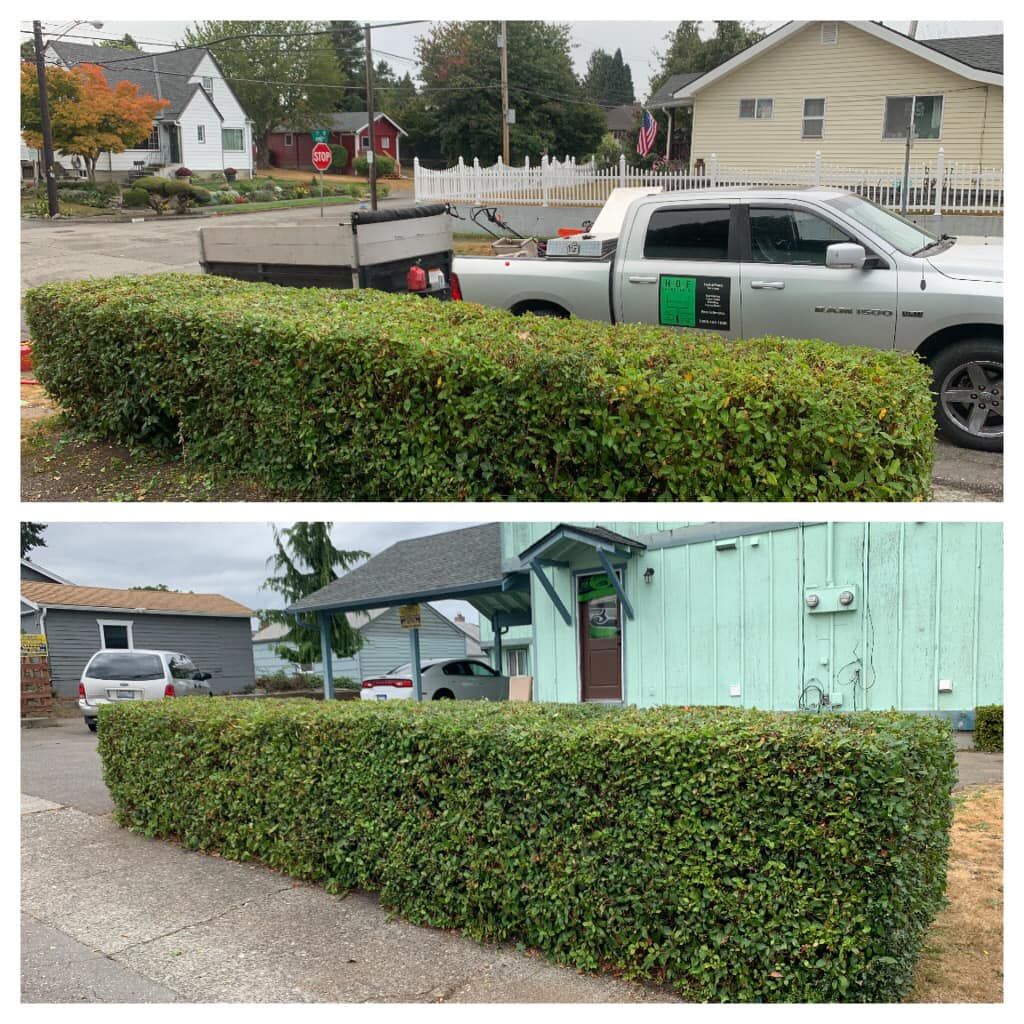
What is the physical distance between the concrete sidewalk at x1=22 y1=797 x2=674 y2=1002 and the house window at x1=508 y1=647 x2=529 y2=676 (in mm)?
5965

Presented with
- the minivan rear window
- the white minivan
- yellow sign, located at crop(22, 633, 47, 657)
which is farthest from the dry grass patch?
yellow sign, located at crop(22, 633, 47, 657)

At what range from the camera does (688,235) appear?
8078mm

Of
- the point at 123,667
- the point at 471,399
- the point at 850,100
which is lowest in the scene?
the point at 123,667

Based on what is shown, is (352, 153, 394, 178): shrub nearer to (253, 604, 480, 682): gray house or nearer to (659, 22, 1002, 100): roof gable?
(659, 22, 1002, 100): roof gable

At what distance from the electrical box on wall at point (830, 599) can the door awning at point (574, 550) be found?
5.84ft

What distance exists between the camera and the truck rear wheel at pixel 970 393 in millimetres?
6863

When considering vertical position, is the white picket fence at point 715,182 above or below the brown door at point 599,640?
above

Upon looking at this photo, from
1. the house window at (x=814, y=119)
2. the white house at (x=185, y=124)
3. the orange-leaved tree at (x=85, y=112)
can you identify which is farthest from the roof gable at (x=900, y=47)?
the white house at (x=185, y=124)

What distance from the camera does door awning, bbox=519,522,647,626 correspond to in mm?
8969

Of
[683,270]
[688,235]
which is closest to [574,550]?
[683,270]

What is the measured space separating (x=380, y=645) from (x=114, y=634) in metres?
6.65

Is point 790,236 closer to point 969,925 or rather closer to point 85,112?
point 969,925

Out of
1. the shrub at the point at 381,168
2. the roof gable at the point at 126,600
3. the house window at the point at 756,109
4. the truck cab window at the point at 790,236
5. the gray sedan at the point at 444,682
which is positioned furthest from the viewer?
the shrub at the point at 381,168

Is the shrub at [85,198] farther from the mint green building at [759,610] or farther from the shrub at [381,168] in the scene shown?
the mint green building at [759,610]
